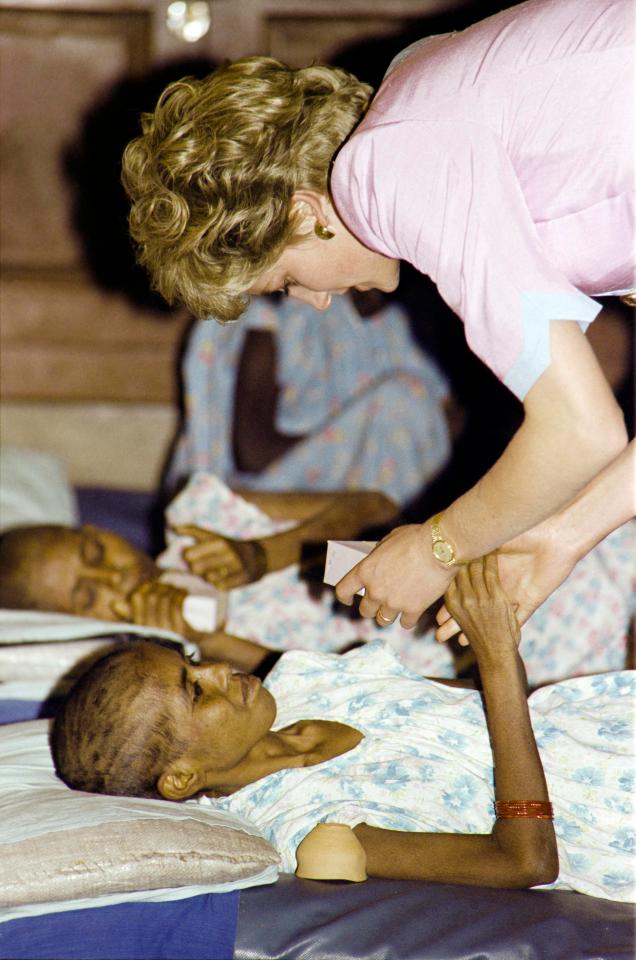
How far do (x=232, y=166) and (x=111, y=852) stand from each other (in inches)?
31.5

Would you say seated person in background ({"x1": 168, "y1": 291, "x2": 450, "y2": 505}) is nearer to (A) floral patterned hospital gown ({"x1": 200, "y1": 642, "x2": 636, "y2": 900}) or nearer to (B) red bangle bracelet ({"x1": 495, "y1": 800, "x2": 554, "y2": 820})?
(A) floral patterned hospital gown ({"x1": 200, "y1": 642, "x2": 636, "y2": 900})

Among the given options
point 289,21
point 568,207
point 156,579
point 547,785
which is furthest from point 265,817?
point 289,21

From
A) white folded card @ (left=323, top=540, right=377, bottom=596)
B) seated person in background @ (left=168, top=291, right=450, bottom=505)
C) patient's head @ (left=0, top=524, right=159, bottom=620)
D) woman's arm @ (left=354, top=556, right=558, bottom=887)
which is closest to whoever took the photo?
woman's arm @ (left=354, top=556, right=558, bottom=887)

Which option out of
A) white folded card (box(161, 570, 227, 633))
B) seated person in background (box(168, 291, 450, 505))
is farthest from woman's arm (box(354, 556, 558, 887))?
seated person in background (box(168, 291, 450, 505))

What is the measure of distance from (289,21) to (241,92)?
1880 millimetres

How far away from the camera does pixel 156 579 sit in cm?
210

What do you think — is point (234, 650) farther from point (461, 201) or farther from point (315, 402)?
point (461, 201)

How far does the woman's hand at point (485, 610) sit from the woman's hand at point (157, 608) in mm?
729

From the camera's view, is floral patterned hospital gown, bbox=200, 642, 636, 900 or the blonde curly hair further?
floral patterned hospital gown, bbox=200, 642, 636, 900

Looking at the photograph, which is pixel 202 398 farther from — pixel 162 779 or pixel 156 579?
pixel 162 779

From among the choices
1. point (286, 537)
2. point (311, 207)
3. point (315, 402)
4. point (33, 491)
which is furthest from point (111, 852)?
point (315, 402)

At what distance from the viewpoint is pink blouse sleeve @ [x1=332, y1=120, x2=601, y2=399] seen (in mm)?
991

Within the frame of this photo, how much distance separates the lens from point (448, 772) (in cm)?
141

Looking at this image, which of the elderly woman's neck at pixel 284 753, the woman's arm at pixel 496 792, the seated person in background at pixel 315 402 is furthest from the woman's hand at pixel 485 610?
the seated person in background at pixel 315 402
